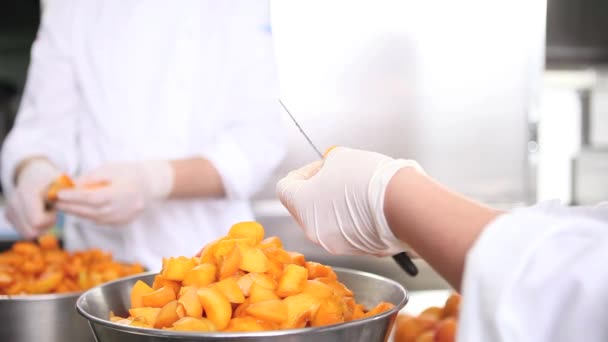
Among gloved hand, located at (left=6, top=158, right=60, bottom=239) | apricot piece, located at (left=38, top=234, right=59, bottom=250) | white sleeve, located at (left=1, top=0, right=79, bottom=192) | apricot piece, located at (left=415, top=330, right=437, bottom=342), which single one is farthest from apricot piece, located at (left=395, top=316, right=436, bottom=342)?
white sleeve, located at (left=1, top=0, right=79, bottom=192)

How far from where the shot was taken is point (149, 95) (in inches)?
74.1

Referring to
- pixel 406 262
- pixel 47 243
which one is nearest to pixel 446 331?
pixel 406 262

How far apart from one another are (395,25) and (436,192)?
5.68ft

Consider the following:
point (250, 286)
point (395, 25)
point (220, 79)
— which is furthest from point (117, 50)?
point (250, 286)

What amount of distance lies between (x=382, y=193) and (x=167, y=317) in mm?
259

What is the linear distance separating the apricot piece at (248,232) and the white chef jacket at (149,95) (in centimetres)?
105

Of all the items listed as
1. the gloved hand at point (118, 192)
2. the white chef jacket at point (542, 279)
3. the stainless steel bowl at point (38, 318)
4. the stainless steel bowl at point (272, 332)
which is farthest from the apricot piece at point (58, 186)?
the white chef jacket at point (542, 279)

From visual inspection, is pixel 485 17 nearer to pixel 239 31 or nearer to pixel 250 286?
pixel 239 31

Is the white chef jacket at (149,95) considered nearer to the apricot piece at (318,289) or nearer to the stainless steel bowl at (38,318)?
the stainless steel bowl at (38,318)

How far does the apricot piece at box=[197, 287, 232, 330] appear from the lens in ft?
2.12

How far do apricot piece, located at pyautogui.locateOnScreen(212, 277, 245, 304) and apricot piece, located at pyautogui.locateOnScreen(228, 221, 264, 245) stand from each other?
0.08m

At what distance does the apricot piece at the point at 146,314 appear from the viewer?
26.7 inches

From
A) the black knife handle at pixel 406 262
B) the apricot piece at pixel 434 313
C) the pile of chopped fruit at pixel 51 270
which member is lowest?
the apricot piece at pixel 434 313

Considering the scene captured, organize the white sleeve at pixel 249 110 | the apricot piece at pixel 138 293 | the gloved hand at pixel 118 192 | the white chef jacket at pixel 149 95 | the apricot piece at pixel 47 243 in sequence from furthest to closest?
the white chef jacket at pixel 149 95 → the white sleeve at pixel 249 110 → the gloved hand at pixel 118 192 → the apricot piece at pixel 47 243 → the apricot piece at pixel 138 293
